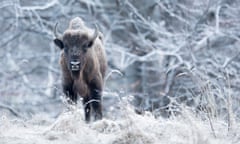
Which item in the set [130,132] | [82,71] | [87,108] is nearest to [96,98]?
[87,108]

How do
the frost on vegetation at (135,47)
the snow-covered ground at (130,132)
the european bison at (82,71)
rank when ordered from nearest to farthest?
the snow-covered ground at (130,132)
the european bison at (82,71)
the frost on vegetation at (135,47)

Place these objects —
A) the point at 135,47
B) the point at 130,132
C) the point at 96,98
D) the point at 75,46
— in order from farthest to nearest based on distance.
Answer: the point at 135,47
the point at 96,98
the point at 75,46
the point at 130,132

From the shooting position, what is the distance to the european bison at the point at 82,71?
10148 mm

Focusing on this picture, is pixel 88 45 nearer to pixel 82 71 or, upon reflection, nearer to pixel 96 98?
pixel 82 71

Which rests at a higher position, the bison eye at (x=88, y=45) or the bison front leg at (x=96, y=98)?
the bison eye at (x=88, y=45)

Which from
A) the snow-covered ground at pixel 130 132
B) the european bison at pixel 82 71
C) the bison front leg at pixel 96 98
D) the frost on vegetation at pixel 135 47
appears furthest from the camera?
the frost on vegetation at pixel 135 47

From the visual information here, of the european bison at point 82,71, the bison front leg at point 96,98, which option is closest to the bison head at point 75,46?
the european bison at point 82,71

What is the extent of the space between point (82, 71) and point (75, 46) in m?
0.44

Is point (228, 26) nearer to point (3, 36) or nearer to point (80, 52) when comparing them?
point (3, 36)

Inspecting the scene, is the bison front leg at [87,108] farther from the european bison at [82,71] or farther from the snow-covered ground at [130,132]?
the snow-covered ground at [130,132]

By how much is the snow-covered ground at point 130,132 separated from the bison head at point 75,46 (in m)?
2.02

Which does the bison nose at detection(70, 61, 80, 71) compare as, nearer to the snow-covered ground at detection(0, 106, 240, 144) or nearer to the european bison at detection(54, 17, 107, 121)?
the european bison at detection(54, 17, 107, 121)

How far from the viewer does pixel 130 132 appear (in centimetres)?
689

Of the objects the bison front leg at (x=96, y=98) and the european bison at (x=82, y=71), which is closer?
the european bison at (x=82, y=71)
